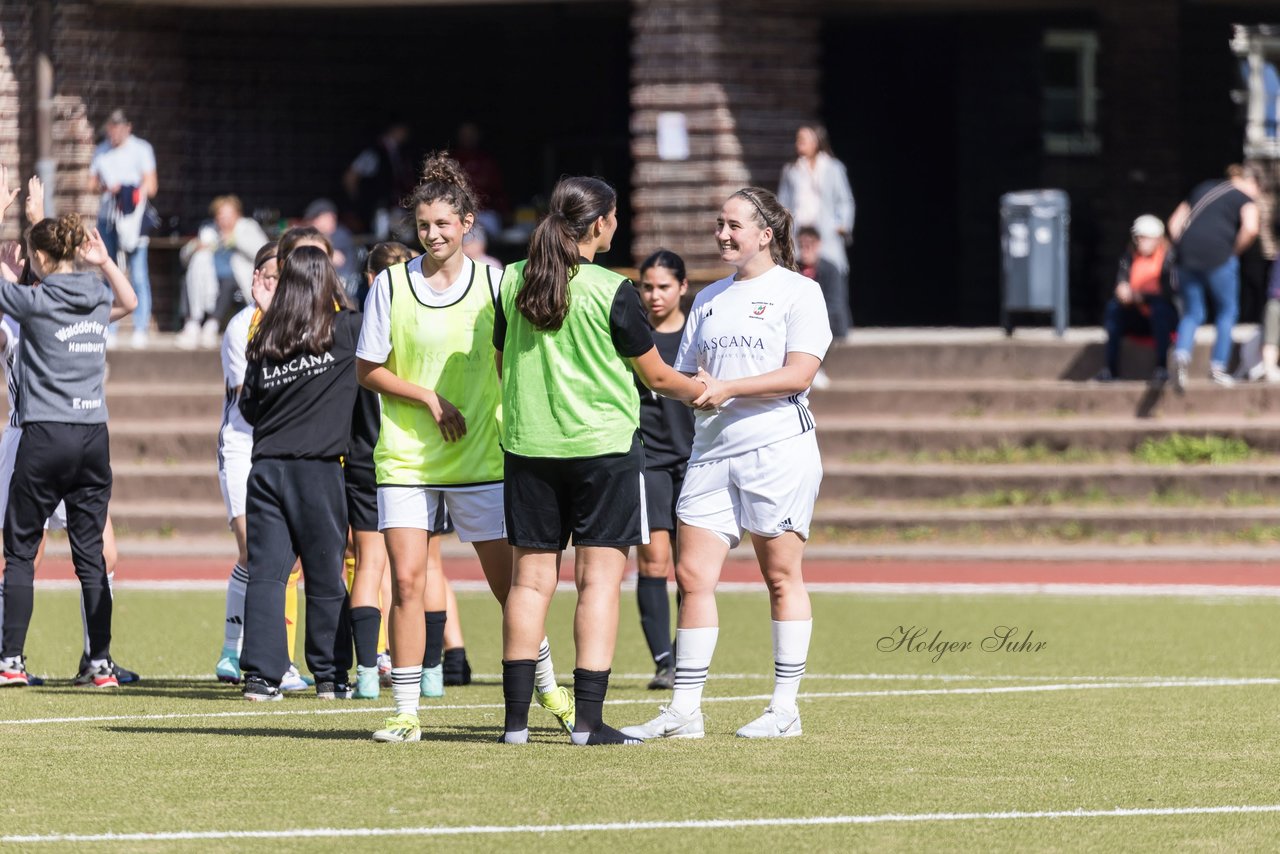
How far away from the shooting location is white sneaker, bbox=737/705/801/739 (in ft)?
25.8

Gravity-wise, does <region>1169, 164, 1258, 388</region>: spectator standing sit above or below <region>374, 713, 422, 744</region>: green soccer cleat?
above

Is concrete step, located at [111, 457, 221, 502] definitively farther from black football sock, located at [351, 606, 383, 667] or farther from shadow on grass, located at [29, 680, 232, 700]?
black football sock, located at [351, 606, 383, 667]

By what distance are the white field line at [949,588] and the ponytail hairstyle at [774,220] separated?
6619mm

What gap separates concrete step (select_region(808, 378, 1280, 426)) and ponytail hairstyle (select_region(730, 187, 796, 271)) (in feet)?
32.4

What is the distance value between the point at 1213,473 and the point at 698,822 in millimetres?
11558

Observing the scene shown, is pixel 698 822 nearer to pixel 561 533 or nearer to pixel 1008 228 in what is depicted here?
pixel 561 533

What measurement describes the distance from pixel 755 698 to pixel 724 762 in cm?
203

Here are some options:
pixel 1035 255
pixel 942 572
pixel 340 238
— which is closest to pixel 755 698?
pixel 942 572

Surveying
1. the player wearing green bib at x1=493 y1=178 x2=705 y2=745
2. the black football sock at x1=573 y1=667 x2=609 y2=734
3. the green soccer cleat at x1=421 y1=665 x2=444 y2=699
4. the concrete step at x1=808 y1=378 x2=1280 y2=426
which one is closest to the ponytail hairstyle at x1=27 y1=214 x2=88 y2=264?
the green soccer cleat at x1=421 y1=665 x2=444 y2=699

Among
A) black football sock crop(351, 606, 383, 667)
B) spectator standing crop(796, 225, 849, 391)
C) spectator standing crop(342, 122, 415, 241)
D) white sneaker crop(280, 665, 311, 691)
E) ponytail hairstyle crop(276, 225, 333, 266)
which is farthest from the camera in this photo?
spectator standing crop(342, 122, 415, 241)

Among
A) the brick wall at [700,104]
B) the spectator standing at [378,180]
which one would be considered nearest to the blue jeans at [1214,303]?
the brick wall at [700,104]

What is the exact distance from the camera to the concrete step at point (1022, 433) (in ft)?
57.0

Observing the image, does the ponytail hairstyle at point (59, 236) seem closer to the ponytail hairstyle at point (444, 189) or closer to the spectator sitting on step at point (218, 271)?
the ponytail hairstyle at point (444, 189)

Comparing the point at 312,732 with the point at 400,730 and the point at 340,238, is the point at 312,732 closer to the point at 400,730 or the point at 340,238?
the point at 400,730
